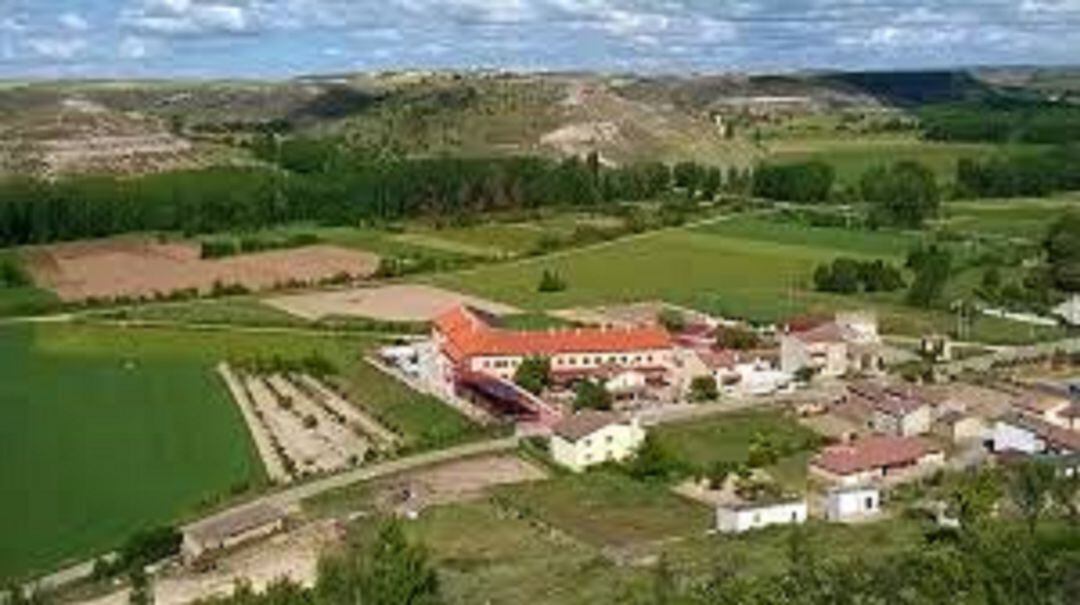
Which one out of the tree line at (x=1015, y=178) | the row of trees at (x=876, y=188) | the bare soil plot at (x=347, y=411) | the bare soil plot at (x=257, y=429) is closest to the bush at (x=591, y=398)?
the bare soil plot at (x=347, y=411)

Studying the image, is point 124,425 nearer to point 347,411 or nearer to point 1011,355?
point 347,411

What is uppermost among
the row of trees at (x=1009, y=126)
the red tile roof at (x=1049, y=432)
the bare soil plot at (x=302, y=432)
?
the row of trees at (x=1009, y=126)

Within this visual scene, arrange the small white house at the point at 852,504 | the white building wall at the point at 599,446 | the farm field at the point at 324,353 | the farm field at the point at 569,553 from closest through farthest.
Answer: the farm field at the point at 569,553 < the small white house at the point at 852,504 < the white building wall at the point at 599,446 < the farm field at the point at 324,353

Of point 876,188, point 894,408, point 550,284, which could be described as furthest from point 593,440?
point 876,188

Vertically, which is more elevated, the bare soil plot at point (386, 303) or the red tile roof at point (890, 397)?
the red tile roof at point (890, 397)

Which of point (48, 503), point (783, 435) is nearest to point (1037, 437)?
point (783, 435)

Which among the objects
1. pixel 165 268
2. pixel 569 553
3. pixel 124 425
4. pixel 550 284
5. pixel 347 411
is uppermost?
pixel 569 553

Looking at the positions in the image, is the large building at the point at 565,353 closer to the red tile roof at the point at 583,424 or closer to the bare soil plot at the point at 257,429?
the bare soil plot at the point at 257,429
